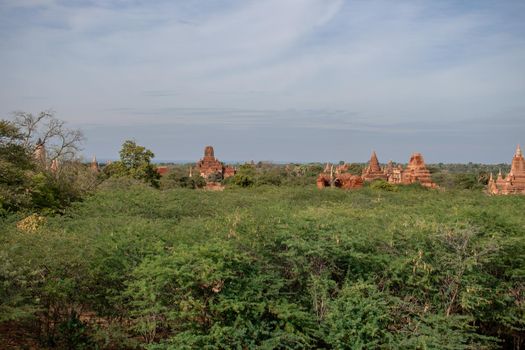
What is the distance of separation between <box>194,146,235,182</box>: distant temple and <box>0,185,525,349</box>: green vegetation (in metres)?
78.1

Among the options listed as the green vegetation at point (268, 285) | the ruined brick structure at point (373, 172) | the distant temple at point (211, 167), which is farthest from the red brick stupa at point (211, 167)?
the green vegetation at point (268, 285)

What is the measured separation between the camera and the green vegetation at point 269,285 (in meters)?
8.57

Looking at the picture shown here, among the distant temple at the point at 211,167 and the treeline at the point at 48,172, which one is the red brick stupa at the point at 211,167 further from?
the treeline at the point at 48,172

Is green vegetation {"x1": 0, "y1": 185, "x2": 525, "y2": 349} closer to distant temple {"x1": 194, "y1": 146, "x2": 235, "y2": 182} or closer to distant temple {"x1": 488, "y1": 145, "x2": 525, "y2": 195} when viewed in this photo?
→ distant temple {"x1": 488, "y1": 145, "x2": 525, "y2": 195}

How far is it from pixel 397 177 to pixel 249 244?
5550cm

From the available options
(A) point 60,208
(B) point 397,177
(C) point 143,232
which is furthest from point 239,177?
(C) point 143,232

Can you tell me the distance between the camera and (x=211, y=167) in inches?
3775

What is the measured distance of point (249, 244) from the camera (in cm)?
1015

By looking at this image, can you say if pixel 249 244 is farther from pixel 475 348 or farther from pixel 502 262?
pixel 502 262

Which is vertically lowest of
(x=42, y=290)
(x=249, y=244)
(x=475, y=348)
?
(x=475, y=348)

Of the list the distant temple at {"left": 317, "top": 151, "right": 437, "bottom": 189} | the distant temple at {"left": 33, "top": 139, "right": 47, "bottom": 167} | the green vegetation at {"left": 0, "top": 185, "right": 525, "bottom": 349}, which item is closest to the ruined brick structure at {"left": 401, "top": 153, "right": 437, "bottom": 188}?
the distant temple at {"left": 317, "top": 151, "right": 437, "bottom": 189}

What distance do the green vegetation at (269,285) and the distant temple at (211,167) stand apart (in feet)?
256

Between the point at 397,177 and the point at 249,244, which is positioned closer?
the point at 249,244

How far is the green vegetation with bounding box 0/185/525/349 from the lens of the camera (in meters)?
8.57
